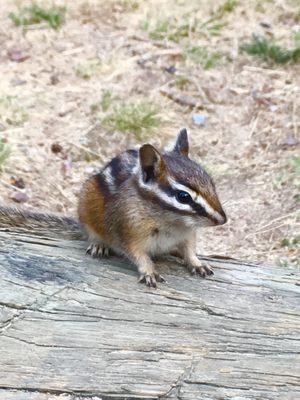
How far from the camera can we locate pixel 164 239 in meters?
3.88

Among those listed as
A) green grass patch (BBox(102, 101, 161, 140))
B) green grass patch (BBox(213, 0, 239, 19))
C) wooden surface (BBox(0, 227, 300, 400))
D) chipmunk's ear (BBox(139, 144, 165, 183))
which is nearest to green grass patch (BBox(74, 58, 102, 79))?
green grass patch (BBox(102, 101, 161, 140))

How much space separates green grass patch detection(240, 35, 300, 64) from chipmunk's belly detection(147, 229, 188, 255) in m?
4.20

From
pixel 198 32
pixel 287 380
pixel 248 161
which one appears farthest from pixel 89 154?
pixel 287 380

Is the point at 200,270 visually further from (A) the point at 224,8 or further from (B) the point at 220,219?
(A) the point at 224,8

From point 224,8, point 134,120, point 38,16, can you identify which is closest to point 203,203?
point 134,120

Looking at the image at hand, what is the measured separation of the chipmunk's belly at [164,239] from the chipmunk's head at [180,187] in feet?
0.63

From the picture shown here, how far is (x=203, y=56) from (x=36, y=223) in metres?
3.71

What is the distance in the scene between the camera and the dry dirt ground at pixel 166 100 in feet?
19.8

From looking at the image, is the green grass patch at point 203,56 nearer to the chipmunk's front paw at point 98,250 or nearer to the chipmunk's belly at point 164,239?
the chipmunk's front paw at point 98,250

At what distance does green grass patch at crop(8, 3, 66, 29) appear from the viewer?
7.93 meters

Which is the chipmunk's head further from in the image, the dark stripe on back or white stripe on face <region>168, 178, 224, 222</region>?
the dark stripe on back

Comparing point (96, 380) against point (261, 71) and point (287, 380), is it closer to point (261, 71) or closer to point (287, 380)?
point (287, 380)

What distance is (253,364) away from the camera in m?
3.34

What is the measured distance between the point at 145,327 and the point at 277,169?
317 cm
